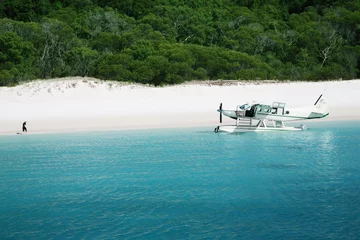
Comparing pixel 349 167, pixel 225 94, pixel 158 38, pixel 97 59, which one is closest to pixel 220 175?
pixel 349 167

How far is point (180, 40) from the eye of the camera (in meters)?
62.8

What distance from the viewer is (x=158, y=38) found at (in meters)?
55.4

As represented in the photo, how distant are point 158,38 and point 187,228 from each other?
46.3m

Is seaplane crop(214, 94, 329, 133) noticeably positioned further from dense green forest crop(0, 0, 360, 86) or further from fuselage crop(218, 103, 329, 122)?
dense green forest crop(0, 0, 360, 86)

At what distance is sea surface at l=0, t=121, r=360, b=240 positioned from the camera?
10.9 m

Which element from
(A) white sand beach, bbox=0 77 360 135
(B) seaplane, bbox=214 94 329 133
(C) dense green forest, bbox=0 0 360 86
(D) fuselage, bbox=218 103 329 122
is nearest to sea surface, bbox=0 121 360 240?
(B) seaplane, bbox=214 94 329 133

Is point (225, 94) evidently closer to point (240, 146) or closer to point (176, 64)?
point (176, 64)

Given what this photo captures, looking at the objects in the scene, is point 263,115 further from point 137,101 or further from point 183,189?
point 183,189

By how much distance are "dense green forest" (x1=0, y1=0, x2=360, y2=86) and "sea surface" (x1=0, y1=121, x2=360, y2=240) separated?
20.4m

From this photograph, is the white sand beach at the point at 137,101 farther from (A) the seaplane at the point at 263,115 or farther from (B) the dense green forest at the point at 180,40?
(B) the dense green forest at the point at 180,40

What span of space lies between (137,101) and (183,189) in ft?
73.7

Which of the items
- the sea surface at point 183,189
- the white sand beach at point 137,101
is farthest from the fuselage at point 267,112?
the sea surface at point 183,189

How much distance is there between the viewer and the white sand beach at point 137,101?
32.6m

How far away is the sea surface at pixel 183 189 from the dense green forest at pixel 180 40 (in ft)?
66.9
